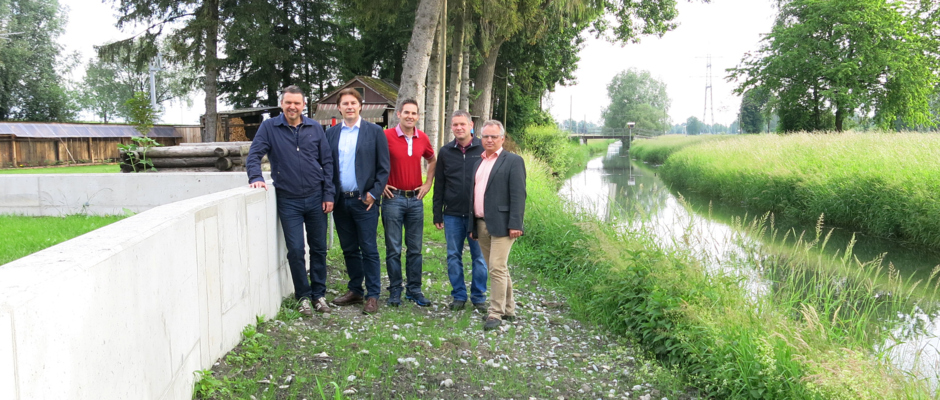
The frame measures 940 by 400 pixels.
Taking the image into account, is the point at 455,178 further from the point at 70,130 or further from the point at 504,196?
the point at 70,130

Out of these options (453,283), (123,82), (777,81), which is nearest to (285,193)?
(453,283)

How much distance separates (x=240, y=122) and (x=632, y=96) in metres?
94.2

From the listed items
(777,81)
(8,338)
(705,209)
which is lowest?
(705,209)

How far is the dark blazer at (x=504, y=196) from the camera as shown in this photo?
5902 millimetres

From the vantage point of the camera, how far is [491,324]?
19.8 feet

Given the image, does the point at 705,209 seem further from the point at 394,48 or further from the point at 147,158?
the point at 394,48

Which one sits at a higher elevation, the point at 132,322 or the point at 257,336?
the point at 132,322

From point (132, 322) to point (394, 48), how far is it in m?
35.4

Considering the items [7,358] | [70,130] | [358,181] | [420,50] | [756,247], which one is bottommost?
[756,247]

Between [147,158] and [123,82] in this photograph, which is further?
[123,82]

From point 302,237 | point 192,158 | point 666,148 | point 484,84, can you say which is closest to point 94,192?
point 192,158

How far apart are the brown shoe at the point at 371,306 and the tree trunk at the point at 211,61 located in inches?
1002

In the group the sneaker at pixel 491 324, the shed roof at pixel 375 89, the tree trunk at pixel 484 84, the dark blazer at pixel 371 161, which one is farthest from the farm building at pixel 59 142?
the sneaker at pixel 491 324

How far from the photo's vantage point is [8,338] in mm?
1793
